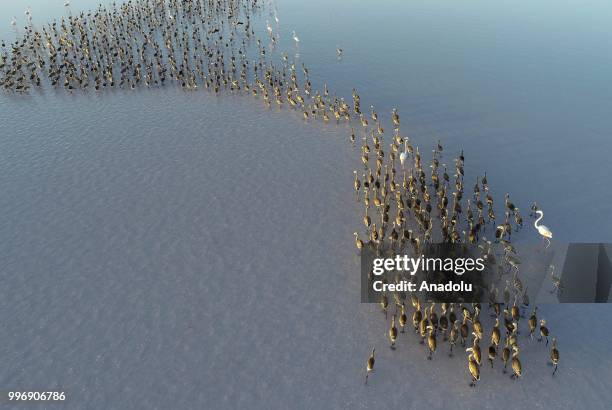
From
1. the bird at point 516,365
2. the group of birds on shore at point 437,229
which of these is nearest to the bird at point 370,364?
the group of birds on shore at point 437,229

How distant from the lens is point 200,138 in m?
36.7

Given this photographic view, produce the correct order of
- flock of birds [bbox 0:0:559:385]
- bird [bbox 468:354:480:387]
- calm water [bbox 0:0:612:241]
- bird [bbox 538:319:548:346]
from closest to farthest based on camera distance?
bird [bbox 468:354:480:387], bird [bbox 538:319:548:346], flock of birds [bbox 0:0:559:385], calm water [bbox 0:0:612:241]

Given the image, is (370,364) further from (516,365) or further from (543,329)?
(543,329)

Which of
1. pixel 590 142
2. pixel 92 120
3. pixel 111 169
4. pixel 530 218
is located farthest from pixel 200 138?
pixel 590 142

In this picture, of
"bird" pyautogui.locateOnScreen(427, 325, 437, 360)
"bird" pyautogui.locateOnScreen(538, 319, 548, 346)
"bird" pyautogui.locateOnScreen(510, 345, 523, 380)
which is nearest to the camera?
"bird" pyautogui.locateOnScreen(510, 345, 523, 380)

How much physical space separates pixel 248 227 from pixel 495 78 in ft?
107

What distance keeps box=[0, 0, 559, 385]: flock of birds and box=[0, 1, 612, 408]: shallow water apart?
1.36m

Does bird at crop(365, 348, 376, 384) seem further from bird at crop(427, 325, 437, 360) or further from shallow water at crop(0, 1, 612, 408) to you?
bird at crop(427, 325, 437, 360)

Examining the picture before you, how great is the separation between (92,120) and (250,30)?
95.7 feet

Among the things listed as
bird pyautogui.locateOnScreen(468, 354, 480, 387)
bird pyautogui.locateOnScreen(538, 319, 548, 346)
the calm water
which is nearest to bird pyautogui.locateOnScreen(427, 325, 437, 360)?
bird pyautogui.locateOnScreen(468, 354, 480, 387)

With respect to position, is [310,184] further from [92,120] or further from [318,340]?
[92,120]

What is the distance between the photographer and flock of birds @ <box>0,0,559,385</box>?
2000 centimetres

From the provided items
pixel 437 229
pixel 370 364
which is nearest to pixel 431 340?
pixel 370 364

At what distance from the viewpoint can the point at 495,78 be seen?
150 ft
